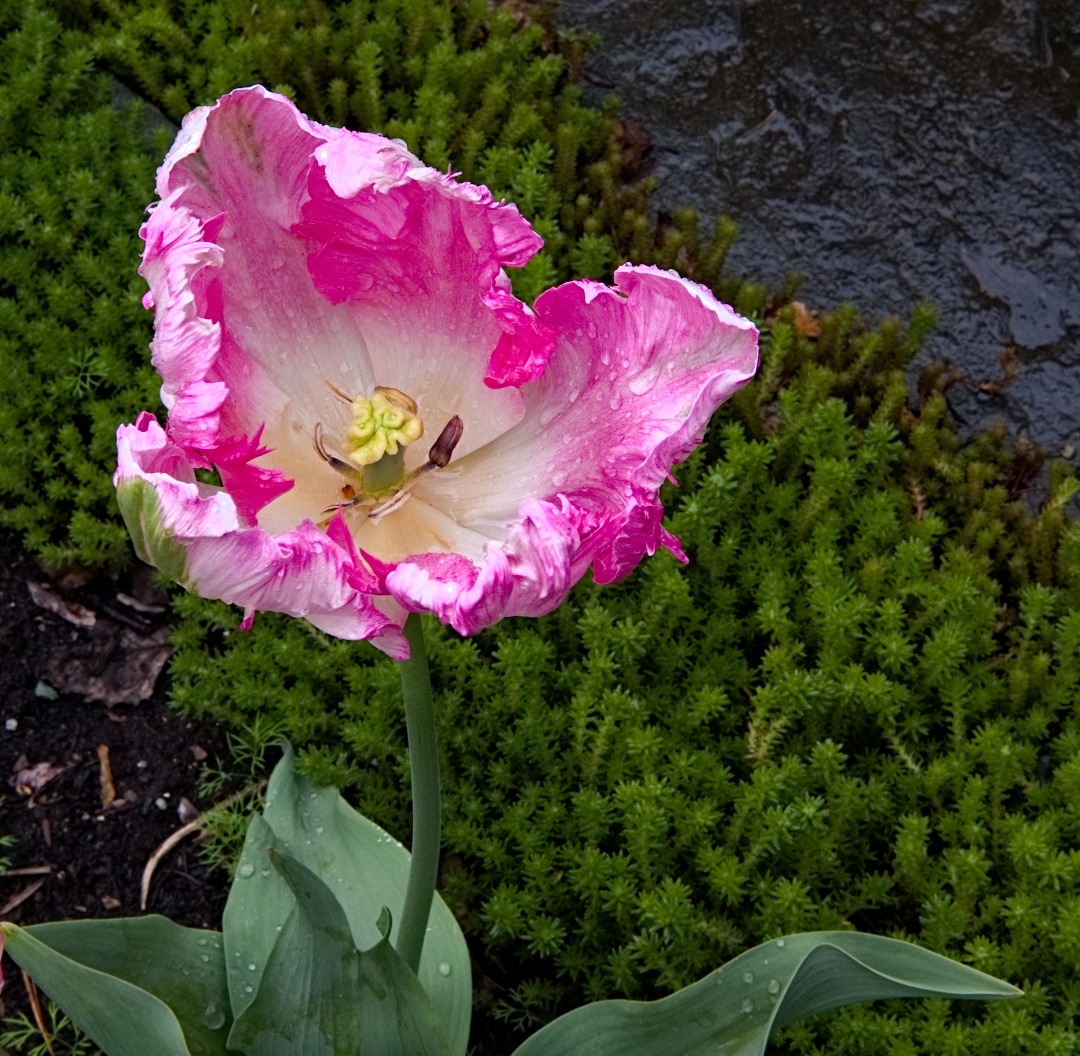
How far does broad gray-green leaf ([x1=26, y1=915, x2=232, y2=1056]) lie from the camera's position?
5.19 ft

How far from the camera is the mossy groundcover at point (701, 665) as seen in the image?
217 centimetres

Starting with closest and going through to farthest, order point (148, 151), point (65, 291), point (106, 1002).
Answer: point (106, 1002)
point (65, 291)
point (148, 151)

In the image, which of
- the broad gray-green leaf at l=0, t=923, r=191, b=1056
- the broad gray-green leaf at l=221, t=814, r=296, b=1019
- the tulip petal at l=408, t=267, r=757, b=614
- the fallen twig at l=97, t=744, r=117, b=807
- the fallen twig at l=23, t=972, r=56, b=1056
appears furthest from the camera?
the fallen twig at l=97, t=744, r=117, b=807

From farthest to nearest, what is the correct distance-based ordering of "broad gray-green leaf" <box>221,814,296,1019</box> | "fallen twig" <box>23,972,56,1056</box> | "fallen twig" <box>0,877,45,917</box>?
"fallen twig" <box>0,877,45,917</box> < "fallen twig" <box>23,972,56,1056</box> < "broad gray-green leaf" <box>221,814,296,1019</box>

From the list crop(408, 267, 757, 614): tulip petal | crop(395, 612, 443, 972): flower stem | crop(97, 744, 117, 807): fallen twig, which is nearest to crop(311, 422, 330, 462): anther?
crop(408, 267, 757, 614): tulip petal

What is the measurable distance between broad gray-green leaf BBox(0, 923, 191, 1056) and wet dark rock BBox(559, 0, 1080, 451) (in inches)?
88.7

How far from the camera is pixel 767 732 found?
2324 millimetres

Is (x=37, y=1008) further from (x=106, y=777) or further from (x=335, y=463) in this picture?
A: (x=335, y=463)

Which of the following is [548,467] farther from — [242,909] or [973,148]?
[973,148]

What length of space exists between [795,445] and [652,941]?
114 centimetres

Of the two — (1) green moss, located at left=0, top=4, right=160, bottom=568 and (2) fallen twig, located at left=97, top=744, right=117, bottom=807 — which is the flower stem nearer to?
(2) fallen twig, located at left=97, top=744, right=117, bottom=807

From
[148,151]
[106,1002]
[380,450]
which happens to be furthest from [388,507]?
[148,151]

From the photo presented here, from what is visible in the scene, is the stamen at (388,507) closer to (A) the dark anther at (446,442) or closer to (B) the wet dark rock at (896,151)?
(A) the dark anther at (446,442)

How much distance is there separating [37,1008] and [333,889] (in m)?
0.71
